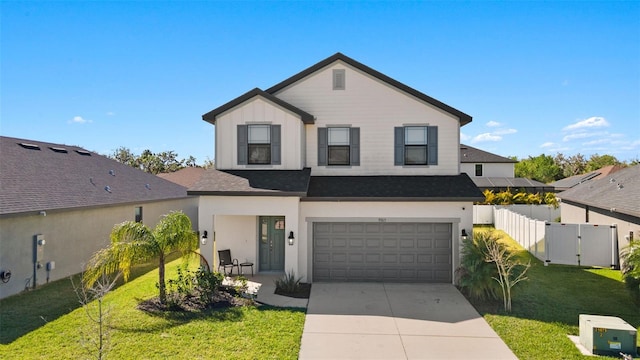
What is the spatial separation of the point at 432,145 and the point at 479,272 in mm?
5469

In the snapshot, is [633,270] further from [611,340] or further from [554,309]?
[611,340]

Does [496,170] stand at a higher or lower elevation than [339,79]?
lower

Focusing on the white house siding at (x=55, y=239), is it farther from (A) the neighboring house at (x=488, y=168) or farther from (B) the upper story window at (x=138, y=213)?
(A) the neighboring house at (x=488, y=168)

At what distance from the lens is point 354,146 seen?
1388 centimetres

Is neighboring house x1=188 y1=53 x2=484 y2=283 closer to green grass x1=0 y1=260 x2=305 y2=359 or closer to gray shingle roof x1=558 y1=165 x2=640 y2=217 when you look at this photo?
green grass x1=0 y1=260 x2=305 y2=359

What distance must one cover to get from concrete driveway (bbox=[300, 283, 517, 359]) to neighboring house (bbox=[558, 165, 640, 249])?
773cm

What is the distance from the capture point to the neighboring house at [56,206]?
1097 cm

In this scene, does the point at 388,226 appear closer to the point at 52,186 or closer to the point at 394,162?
the point at 394,162

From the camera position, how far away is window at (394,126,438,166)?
13750 millimetres

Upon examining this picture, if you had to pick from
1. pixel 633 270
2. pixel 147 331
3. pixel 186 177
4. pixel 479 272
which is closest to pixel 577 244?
pixel 633 270

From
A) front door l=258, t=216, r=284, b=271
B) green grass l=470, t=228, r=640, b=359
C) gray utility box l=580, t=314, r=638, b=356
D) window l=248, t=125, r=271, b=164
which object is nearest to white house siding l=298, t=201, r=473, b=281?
front door l=258, t=216, r=284, b=271

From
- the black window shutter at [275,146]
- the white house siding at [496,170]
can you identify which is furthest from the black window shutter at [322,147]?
the white house siding at [496,170]

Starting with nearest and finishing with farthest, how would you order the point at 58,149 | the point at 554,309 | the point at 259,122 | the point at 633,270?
the point at 633,270 < the point at 554,309 < the point at 259,122 < the point at 58,149

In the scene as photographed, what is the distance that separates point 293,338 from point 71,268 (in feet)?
35.2
